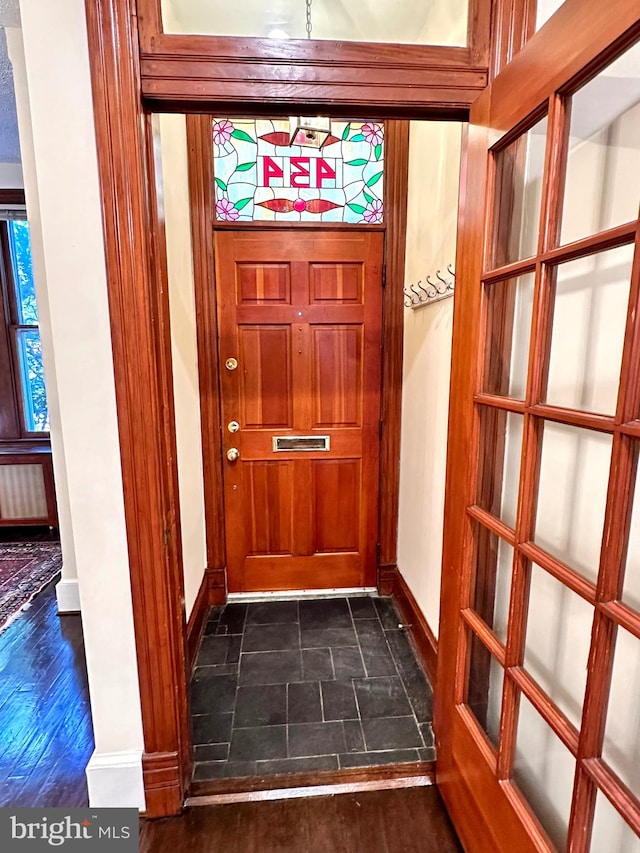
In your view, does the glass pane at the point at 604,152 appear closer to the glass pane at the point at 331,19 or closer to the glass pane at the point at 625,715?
the glass pane at the point at 331,19

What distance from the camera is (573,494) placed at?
0.90m

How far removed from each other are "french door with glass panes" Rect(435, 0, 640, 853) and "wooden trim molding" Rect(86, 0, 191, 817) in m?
0.85

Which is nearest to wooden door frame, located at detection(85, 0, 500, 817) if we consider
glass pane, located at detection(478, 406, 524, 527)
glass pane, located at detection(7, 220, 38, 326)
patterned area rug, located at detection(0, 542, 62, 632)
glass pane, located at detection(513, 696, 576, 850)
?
glass pane, located at detection(478, 406, 524, 527)

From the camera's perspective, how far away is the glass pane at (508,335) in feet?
3.37

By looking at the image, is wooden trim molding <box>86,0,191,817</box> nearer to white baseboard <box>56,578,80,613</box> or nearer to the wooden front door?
the wooden front door

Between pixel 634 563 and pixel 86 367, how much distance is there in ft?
4.27

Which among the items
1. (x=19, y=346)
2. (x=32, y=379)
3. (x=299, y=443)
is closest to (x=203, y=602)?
(x=299, y=443)

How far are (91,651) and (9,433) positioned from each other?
3.07m

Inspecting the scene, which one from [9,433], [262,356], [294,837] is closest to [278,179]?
[262,356]

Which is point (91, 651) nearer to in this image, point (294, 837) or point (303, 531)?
point (294, 837)

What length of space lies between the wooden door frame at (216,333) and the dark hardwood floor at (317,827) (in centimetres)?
121

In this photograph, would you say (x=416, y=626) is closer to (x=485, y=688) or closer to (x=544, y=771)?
(x=485, y=688)

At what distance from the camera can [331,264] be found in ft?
7.70

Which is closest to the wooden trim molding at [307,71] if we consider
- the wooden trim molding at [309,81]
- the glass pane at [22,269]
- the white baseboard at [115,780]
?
the wooden trim molding at [309,81]
